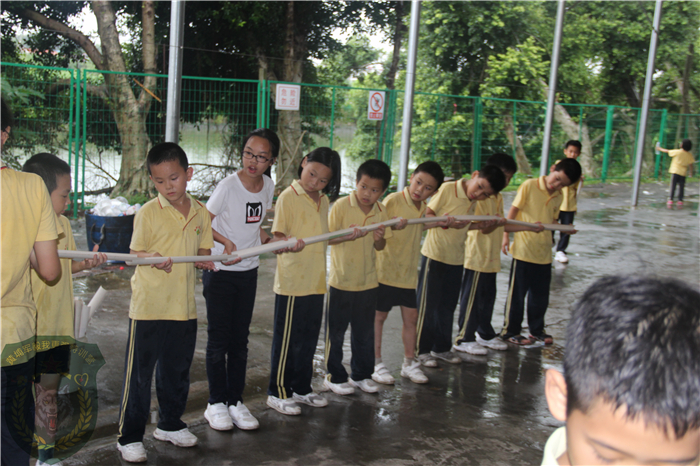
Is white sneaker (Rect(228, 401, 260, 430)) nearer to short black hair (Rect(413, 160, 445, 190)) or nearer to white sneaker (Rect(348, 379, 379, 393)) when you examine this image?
white sneaker (Rect(348, 379, 379, 393))

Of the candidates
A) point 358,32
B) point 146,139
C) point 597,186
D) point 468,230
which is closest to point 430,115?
point 358,32

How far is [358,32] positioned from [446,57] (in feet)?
12.4

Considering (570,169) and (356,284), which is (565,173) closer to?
(570,169)

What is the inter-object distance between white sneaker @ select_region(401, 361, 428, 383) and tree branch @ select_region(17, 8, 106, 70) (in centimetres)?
842

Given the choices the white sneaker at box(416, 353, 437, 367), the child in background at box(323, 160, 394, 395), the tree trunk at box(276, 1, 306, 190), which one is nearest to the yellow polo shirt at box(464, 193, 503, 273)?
the white sneaker at box(416, 353, 437, 367)

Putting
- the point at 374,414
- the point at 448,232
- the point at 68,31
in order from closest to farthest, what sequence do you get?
the point at 374,414 → the point at 448,232 → the point at 68,31

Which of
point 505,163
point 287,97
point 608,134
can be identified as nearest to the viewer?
point 505,163

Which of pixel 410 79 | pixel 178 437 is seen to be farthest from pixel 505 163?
pixel 178 437

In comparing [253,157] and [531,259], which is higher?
[253,157]

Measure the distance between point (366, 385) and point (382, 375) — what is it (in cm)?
21

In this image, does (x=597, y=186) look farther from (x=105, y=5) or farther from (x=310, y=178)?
(x=310, y=178)

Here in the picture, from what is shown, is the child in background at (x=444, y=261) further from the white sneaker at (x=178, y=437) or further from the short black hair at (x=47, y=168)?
the short black hair at (x=47, y=168)

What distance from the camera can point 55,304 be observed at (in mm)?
2797

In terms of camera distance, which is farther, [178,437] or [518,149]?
[518,149]
